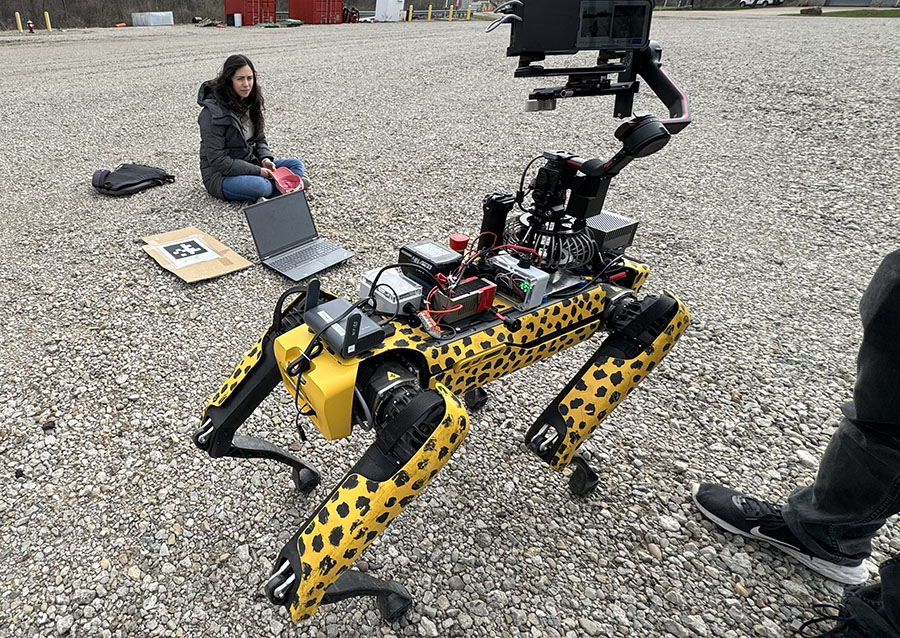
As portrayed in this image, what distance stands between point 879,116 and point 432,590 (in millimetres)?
10039

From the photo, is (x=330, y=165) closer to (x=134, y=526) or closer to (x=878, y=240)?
(x=134, y=526)

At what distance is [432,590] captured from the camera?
236 cm

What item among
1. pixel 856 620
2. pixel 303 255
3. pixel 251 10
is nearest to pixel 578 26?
pixel 856 620

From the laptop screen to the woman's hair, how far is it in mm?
1421

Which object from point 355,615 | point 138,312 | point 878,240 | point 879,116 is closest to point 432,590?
point 355,615

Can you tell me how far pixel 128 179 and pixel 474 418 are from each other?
5.11 m

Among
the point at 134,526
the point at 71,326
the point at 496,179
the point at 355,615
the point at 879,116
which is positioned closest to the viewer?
the point at 355,615

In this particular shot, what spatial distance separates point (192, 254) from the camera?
4.77 m

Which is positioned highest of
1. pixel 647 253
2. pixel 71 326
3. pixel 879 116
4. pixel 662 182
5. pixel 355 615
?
pixel 879 116

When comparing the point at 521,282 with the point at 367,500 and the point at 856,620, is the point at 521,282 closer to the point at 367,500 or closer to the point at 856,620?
the point at 367,500

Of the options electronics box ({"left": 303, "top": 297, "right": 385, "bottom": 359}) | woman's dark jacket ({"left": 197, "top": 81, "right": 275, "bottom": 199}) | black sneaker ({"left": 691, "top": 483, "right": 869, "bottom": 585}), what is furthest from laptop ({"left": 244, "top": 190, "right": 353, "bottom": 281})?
black sneaker ({"left": 691, "top": 483, "right": 869, "bottom": 585})

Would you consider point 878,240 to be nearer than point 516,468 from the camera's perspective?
No

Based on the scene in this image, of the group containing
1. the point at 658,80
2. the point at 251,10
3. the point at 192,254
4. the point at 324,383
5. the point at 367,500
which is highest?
the point at 251,10

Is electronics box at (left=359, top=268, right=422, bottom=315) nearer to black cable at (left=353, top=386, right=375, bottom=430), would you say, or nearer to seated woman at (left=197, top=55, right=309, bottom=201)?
black cable at (left=353, top=386, right=375, bottom=430)
